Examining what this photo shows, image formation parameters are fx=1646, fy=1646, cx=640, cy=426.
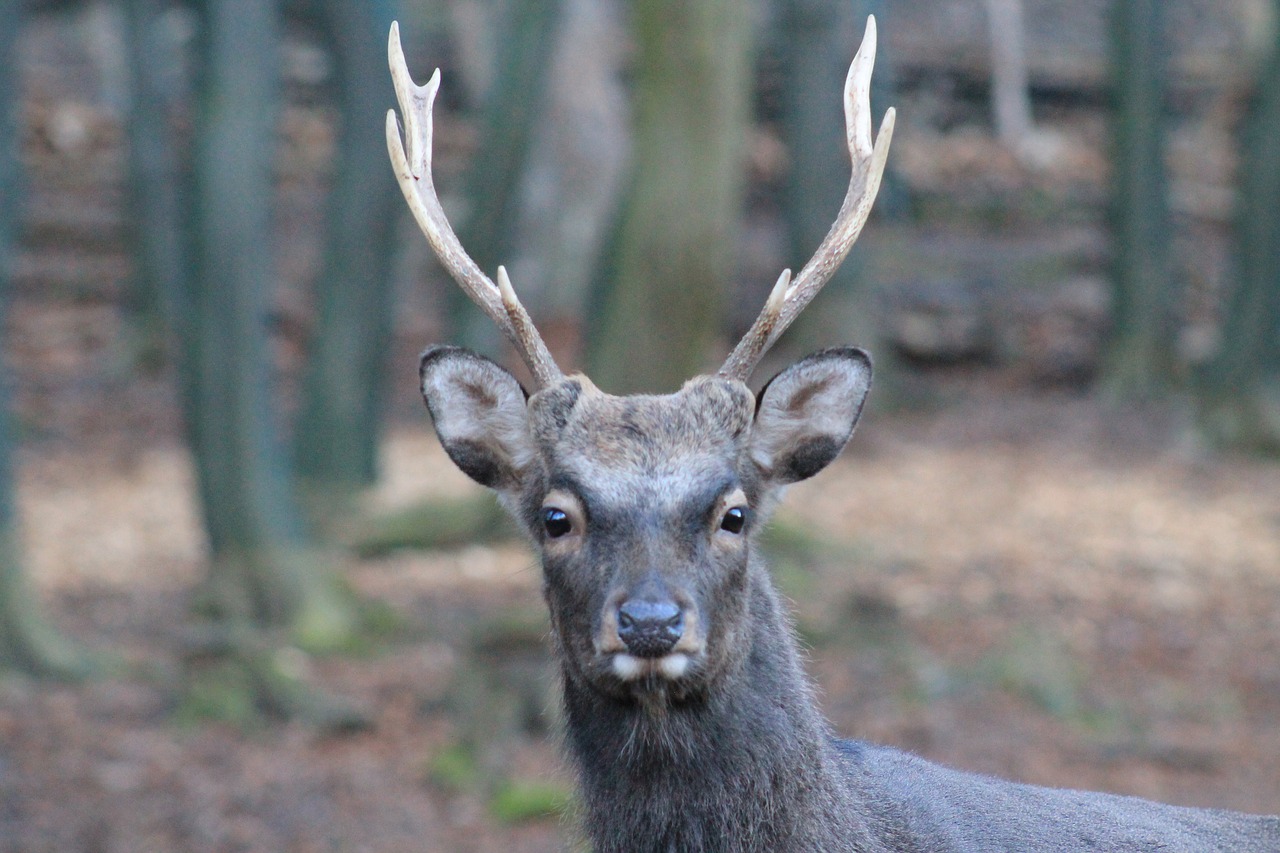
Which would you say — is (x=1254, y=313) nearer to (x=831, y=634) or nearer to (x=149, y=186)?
(x=831, y=634)

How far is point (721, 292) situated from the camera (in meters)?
10.5

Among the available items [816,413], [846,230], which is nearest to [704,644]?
[816,413]

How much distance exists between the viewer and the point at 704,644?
3.85 meters

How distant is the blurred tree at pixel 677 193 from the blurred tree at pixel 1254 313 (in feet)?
20.2

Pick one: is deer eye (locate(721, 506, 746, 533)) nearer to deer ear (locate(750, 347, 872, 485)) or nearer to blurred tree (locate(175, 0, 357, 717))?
deer ear (locate(750, 347, 872, 485))

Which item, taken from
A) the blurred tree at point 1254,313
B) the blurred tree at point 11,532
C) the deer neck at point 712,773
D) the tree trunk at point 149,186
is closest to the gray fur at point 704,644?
the deer neck at point 712,773

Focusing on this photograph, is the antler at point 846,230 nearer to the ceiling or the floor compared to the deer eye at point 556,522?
nearer to the ceiling

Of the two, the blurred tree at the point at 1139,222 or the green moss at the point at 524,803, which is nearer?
the green moss at the point at 524,803

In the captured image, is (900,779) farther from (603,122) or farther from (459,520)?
(603,122)

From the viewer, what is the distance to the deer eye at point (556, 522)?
4.08 meters

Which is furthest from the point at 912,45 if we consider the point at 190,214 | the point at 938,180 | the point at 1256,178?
the point at 190,214

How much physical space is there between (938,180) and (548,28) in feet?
32.4

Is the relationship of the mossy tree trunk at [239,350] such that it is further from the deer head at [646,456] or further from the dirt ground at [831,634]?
the deer head at [646,456]

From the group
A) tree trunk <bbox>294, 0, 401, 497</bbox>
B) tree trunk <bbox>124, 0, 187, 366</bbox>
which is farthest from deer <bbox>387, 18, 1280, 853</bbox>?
tree trunk <bbox>124, 0, 187, 366</bbox>
